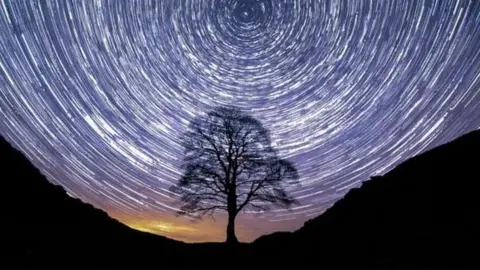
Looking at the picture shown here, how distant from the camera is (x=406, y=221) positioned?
40.0ft

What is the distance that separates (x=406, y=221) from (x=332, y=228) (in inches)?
137

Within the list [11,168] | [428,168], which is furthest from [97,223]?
[428,168]

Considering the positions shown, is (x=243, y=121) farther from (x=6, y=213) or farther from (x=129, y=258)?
(x=6, y=213)

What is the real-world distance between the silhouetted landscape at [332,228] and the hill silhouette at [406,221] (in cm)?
4

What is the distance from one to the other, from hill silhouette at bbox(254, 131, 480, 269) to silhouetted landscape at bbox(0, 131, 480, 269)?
4 centimetres

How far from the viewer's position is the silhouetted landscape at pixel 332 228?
9.26m

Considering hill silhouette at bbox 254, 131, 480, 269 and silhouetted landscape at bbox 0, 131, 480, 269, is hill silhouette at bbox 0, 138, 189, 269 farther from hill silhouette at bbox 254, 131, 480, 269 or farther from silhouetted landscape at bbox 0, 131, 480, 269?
hill silhouette at bbox 254, 131, 480, 269

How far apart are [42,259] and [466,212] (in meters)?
11.3

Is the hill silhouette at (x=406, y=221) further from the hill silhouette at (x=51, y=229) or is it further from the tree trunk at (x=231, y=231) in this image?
the hill silhouette at (x=51, y=229)

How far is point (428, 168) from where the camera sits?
1598 cm

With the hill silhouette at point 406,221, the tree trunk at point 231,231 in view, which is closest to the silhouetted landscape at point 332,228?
the hill silhouette at point 406,221

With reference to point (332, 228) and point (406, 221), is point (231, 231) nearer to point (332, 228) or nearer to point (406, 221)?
point (332, 228)

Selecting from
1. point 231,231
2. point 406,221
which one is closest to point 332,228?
point 406,221

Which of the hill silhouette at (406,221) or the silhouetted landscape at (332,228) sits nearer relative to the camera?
the hill silhouette at (406,221)
